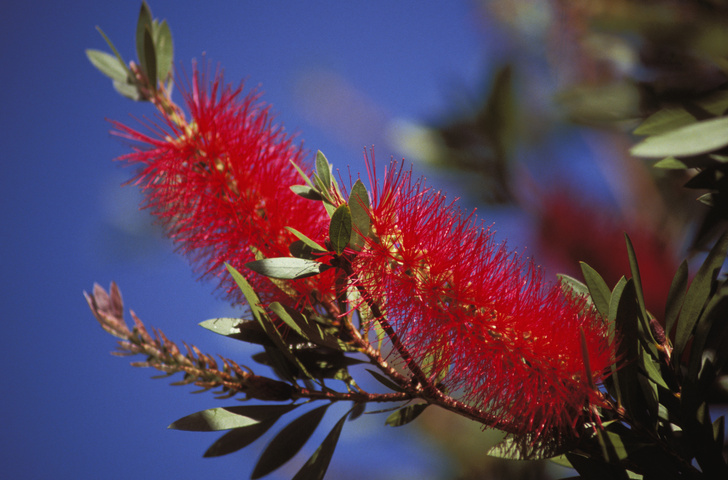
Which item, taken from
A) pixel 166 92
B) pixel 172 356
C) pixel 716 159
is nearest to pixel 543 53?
pixel 716 159

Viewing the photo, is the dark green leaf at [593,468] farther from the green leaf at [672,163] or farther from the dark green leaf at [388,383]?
the green leaf at [672,163]

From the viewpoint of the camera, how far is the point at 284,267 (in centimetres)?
45

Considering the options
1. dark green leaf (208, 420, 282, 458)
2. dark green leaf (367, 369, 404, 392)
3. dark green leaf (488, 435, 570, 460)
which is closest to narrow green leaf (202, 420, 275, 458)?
dark green leaf (208, 420, 282, 458)

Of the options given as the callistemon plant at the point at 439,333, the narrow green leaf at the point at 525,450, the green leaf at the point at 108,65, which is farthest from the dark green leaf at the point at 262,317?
the green leaf at the point at 108,65

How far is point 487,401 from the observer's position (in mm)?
496

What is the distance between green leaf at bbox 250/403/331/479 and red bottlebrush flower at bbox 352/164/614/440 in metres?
0.14

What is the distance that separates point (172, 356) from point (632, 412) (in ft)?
1.26

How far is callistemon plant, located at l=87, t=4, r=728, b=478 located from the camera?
1.48ft

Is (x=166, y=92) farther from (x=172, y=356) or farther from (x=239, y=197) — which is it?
(x=172, y=356)

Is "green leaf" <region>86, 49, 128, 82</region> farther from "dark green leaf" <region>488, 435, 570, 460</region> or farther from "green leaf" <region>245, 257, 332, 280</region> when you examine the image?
"dark green leaf" <region>488, 435, 570, 460</region>

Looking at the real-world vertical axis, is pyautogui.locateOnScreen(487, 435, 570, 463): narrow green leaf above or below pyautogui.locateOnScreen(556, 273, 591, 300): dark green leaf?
below

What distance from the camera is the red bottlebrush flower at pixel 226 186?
1.89ft

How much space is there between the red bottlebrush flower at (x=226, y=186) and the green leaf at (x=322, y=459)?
0.14 metres

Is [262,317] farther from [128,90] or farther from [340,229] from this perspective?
[128,90]
